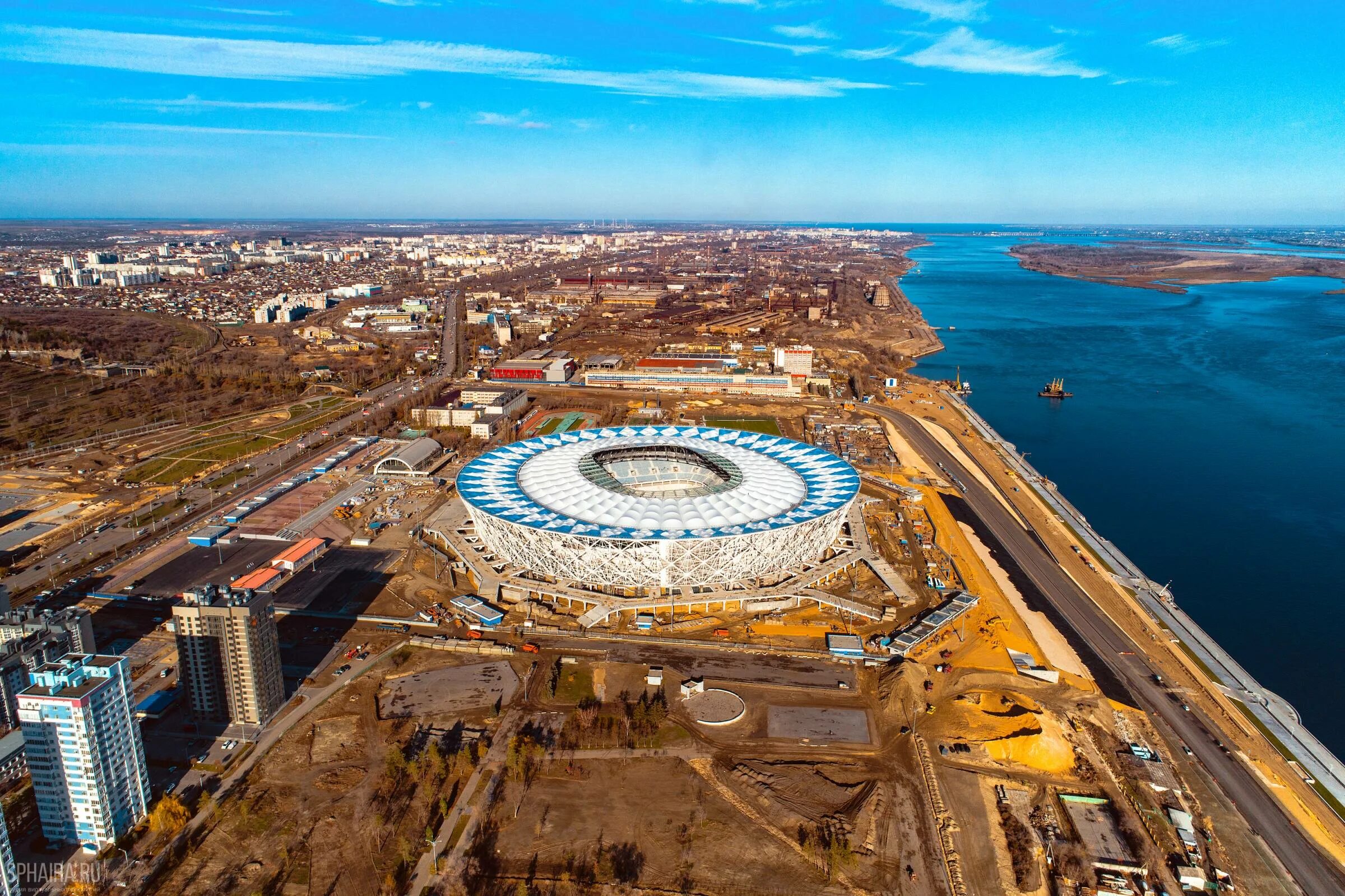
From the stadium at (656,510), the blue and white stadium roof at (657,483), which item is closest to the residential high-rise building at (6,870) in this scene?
A: the stadium at (656,510)

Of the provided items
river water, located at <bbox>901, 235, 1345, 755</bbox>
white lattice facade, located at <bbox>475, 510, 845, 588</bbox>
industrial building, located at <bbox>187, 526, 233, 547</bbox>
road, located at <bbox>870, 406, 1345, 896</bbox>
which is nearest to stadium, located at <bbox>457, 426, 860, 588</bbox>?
white lattice facade, located at <bbox>475, 510, 845, 588</bbox>

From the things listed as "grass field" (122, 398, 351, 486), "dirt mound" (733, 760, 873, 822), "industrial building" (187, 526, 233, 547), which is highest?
"grass field" (122, 398, 351, 486)

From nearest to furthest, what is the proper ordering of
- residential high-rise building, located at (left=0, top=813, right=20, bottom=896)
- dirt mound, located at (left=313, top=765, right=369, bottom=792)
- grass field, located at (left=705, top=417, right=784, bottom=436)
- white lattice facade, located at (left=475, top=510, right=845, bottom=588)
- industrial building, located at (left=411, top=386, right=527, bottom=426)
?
residential high-rise building, located at (left=0, top=813, right=20, bottom=896) → dirt mound, located at (left=313, top=765, right=369, bottom=792) → white lattice facade, located at (left=475, top=510, right=845, bottom=588) → industrial building, located at (left=411, top=386, right=527, bottom=426) → grass field, located at (left=705, top=417, right=784, bottom=436)

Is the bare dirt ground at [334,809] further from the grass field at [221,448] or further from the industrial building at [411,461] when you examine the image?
the grass field at [221,448]

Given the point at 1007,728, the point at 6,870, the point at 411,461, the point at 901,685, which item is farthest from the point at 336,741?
the point at 411,461

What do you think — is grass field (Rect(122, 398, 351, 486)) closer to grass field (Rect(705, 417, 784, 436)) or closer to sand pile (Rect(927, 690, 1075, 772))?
grass field (Rect(705, 417, 784, 436))

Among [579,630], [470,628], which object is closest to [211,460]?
[470,628]

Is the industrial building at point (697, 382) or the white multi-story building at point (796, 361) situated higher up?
the white multi-story building at point (796, 361)

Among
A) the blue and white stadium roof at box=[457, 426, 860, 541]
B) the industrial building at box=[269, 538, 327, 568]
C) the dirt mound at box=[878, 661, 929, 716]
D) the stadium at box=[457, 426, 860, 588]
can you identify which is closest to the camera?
the dirt mound at box=[878, 661, 929, 716]
